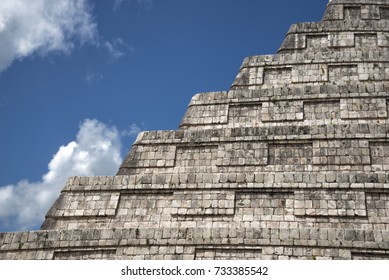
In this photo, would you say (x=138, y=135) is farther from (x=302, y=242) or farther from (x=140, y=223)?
(x=302, y=242)

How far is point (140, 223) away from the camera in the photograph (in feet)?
34.4

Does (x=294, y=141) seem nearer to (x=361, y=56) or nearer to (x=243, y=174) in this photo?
(x=243, y=174)

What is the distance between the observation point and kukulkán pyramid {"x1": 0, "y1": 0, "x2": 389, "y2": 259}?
9.55 metres

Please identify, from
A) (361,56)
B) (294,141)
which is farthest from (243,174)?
(361,56)

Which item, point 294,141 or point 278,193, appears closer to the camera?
point 278,193

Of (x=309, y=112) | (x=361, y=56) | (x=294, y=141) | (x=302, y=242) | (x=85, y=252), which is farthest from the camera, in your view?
(x=361, y=56)

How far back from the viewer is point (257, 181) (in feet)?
34.2

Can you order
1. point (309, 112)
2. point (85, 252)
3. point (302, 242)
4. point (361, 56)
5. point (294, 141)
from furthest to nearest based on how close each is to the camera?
point (361, 56) → point (309, 112) → point (294, 141) → point (85, 252) → point (302, 242)

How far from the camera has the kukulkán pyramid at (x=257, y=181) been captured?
9555 millimetres

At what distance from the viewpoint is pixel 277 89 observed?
A: 12.4 metres

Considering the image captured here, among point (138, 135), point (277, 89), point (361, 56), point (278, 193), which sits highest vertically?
point (361, 56)

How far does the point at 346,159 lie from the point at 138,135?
5.54 meters

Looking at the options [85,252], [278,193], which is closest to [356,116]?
[278,193]

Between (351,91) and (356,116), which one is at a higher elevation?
(351,91)
